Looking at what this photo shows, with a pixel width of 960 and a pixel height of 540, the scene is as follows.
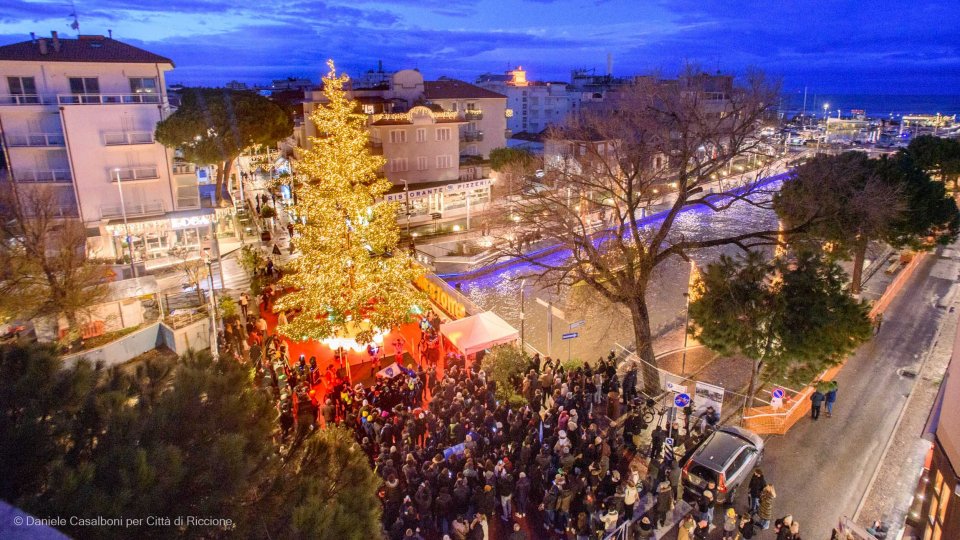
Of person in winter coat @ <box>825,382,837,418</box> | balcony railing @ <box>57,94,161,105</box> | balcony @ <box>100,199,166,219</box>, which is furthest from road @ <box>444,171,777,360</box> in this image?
balcony railing @ <box>57,94,161,105</box>

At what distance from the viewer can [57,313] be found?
16.2 meters

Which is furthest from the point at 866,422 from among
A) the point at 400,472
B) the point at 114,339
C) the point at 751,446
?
the point at 114,339

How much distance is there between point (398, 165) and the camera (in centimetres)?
3659

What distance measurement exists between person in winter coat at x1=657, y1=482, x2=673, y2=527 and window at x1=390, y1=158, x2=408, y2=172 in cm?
2936

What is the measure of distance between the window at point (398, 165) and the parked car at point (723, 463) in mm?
28240

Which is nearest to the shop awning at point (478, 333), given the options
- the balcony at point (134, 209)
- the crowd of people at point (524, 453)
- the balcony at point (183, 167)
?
the crowd of people at point (524, 453)

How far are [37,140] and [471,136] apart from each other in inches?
1068

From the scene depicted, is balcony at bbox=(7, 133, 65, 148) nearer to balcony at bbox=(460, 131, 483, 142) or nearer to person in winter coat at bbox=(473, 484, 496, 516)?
person in winter coat at bbox=(473, 484, 496, 516)

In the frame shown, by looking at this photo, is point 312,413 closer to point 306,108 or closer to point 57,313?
point 57,313

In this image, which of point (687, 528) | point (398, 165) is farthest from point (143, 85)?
point (687, 528)

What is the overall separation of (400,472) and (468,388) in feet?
10.5

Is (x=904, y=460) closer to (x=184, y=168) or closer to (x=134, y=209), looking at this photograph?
(x=134, y=209)

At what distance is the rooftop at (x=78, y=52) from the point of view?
23.4 m

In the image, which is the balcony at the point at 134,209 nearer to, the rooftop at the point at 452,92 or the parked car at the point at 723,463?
the rooftop at the point at 452,92
